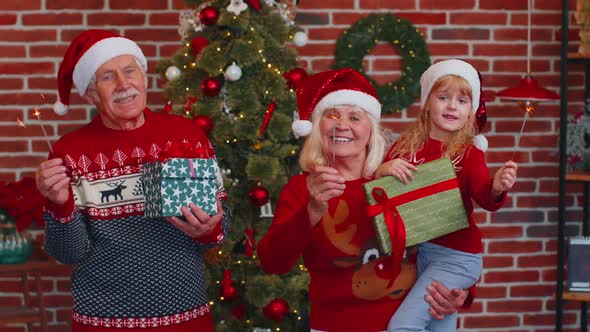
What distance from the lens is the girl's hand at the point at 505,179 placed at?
1.93 meters

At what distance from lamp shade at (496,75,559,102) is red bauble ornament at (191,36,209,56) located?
1355 millimetres

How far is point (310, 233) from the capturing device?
6.45ft

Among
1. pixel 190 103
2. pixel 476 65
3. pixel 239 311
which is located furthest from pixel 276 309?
pixel 476 65

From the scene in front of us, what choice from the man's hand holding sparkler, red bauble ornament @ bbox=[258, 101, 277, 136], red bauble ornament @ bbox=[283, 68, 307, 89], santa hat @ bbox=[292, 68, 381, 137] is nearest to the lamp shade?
red bauble ornament @ bbox=[283, 68, 307, 89]

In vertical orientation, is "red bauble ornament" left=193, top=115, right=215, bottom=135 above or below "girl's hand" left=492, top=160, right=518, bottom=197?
above

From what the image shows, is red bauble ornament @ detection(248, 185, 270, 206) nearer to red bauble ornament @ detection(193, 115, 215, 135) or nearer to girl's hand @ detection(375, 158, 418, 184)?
red bauble ornament @ detection(193, 115, 215, 135)

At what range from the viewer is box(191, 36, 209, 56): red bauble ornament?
312 centimetres

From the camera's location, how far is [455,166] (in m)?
2.11

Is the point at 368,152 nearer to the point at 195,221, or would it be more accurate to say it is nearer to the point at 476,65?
the point at 195,221

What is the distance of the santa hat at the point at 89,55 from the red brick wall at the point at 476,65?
1.44 meters

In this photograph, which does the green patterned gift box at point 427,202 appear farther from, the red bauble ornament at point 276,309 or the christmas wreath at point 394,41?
the christmas wreath at point 394,41

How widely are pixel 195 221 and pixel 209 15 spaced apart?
4.32ft

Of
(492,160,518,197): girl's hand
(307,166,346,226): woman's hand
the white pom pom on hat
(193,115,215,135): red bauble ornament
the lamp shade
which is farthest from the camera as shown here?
the lamp shade

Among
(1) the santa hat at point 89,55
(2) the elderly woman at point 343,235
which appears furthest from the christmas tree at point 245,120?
(2) the elderly woman at point 343,235
